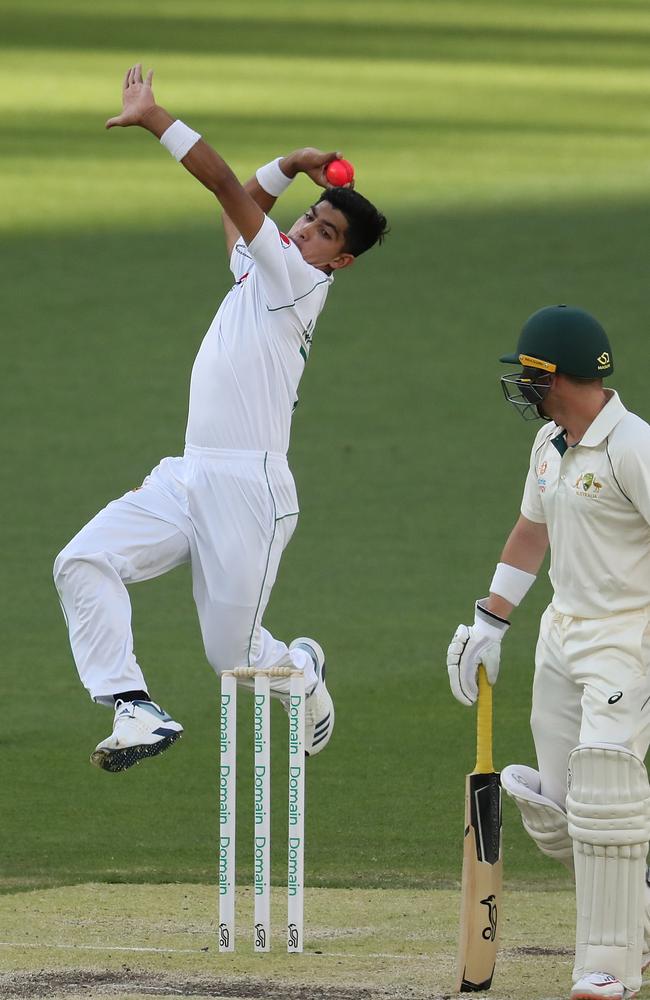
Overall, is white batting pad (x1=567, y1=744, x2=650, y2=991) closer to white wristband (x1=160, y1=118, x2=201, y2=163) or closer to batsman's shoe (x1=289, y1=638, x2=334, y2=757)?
batsman's shoe (x1=289, y1=638, x2=334, y2=757)

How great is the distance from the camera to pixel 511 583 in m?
5.30

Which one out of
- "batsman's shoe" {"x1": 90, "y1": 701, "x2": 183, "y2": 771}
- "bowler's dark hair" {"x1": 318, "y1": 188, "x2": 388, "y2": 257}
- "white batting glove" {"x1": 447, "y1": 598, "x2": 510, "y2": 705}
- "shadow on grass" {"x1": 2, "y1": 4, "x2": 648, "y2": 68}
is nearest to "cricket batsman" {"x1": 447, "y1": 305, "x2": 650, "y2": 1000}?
"white batting glove" {"x1": 447, "y1": 598, "x2": 510, "y2": 705}

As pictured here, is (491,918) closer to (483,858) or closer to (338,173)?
(483,858)

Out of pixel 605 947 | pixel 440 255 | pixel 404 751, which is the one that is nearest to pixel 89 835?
pixel 404 751

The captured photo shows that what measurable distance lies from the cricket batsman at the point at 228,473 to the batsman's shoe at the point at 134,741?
0.17 metres

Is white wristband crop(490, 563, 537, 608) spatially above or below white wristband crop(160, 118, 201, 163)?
below

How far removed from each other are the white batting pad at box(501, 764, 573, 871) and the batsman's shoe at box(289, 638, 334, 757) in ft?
4.14

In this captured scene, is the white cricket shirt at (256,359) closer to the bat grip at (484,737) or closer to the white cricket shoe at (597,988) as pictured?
the bat grip at (484,737)

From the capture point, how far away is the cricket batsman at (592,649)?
479cm

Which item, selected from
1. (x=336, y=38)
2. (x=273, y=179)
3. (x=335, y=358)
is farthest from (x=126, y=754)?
(x=336, y=38)

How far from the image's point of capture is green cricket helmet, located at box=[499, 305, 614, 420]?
4.96 m

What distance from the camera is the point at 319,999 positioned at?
4812mm

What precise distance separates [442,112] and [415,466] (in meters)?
12.6

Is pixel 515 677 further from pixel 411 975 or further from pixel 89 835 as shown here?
pixel 411 975
